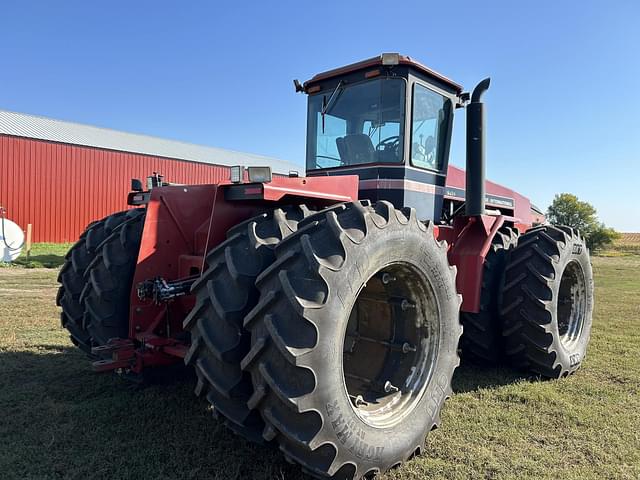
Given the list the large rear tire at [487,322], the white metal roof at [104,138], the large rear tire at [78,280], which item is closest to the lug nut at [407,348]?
the large rear tire at [487,322]

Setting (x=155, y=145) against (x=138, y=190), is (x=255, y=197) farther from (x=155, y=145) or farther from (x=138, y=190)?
(x=155, y=145)

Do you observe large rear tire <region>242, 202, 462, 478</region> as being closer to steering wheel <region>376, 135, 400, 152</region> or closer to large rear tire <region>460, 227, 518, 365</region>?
steering wheel <region>376, 135, 400, 152</region>

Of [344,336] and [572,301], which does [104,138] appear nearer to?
[572,301]

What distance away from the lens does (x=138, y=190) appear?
5125 mm

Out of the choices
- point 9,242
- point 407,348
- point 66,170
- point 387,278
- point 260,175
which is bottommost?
point 9,242

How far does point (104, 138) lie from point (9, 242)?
11196 mm

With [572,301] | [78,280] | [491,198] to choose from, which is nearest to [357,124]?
[491,198]

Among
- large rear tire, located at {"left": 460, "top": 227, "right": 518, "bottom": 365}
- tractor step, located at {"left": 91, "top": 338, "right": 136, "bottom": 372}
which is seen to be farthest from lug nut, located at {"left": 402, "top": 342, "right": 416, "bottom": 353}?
tractor step, located at {"left": 91, "top": 338, "right": 136, "bottom": 372}

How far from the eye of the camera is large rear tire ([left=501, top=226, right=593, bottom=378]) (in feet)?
15.8

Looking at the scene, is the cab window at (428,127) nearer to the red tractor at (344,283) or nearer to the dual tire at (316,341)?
the red tractor at (344,283)

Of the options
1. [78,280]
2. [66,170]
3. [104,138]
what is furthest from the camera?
[104,138]

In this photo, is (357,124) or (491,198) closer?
(357,124)

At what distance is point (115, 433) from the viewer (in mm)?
3455

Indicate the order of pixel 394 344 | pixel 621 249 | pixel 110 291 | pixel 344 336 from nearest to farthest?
pixel 344 336 → pixel 394 344 → pixel 110 291 → pixel 621 249
